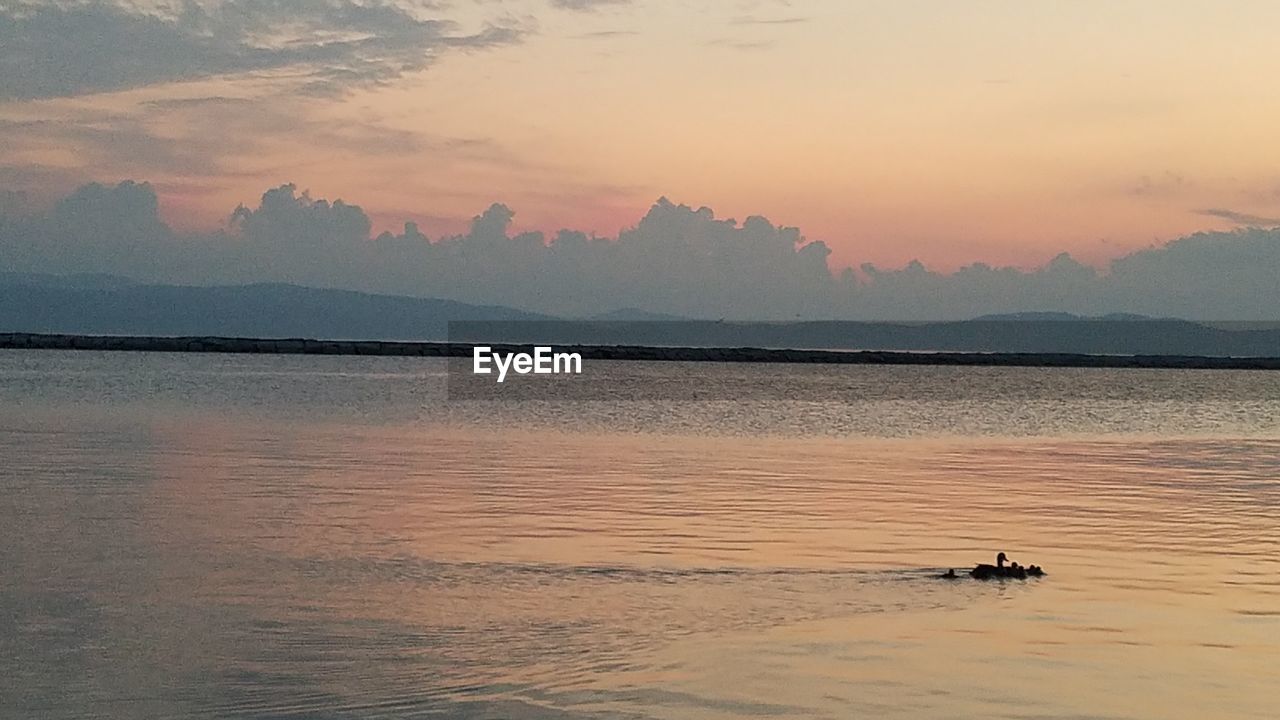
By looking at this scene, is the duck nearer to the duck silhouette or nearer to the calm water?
the duck silhouette

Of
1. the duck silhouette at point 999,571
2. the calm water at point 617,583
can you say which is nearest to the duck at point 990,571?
the duck silhouette at point 999,571

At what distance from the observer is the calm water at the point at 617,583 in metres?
9.09

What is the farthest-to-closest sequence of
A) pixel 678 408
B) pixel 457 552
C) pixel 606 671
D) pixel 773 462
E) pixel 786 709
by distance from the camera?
pixel 678 408 → pixel 773 462 → pixel 457 552 → pixel 606 671 → pixel 786 709

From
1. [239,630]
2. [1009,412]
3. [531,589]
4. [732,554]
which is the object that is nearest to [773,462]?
[732,554]

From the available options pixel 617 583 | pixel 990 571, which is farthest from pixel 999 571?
pixel 617 583

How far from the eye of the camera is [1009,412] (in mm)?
49062

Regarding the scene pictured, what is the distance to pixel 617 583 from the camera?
41.0 feet

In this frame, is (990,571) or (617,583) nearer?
(617,583)

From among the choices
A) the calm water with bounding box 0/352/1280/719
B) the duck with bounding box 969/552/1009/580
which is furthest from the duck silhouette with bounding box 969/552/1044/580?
the calm water with bounding box 0/352/1280/719

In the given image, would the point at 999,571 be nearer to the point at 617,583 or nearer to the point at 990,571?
the point at 990,571

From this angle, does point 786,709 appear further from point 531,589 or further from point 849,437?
point 849,437

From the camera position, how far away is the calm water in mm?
9094

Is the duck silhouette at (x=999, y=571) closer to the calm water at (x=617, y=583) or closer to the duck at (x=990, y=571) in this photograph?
the duck at (x=990, y=571)

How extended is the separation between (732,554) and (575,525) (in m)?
2.43
